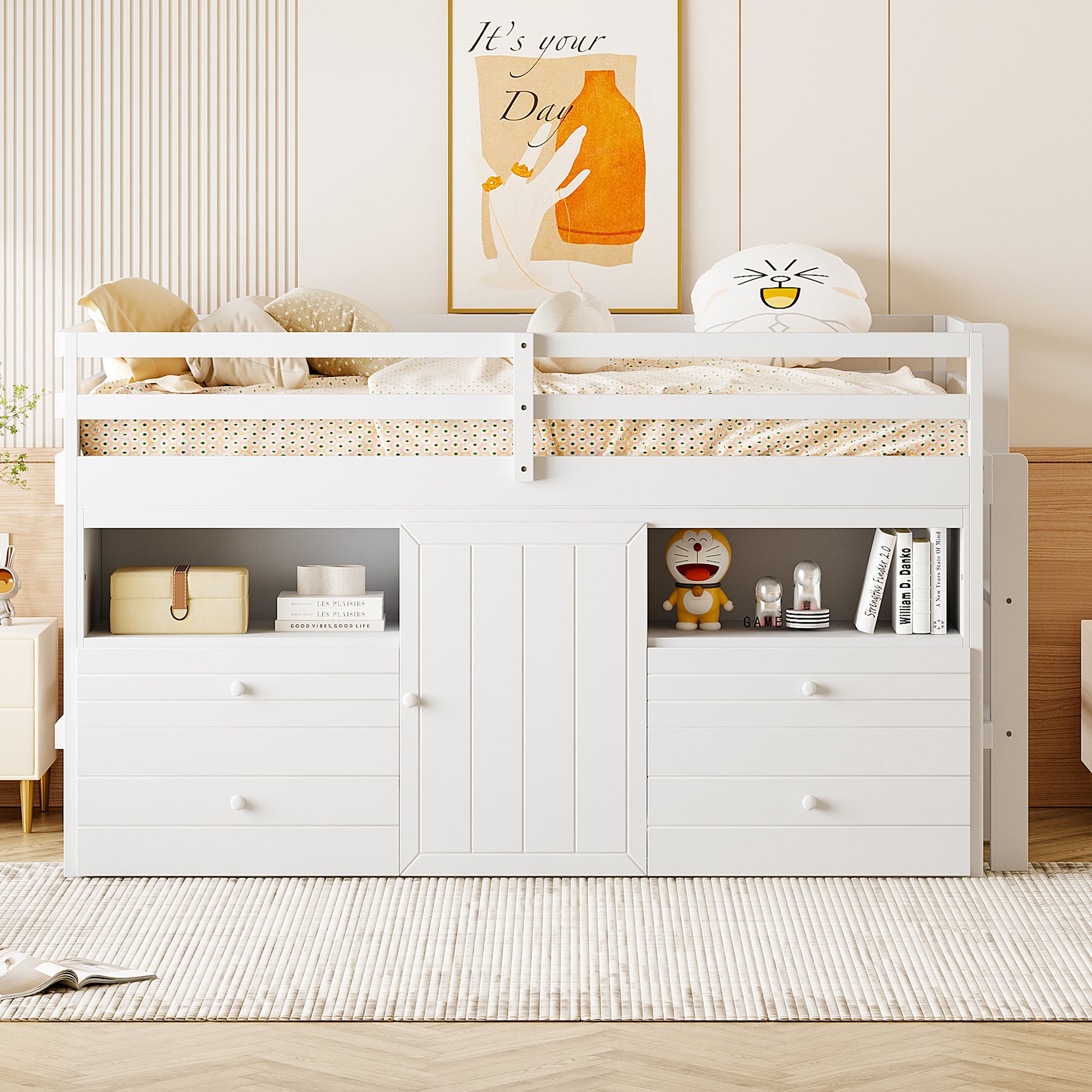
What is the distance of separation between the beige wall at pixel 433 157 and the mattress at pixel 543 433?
758mm

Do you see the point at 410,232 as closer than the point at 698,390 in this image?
No

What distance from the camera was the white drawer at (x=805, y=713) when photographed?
239 cm

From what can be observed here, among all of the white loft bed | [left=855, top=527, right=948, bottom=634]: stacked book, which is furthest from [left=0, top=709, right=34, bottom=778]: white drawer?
[left=855, top=527, right=948, bottom=634]: stacked book

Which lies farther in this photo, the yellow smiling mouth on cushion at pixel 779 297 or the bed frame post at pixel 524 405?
the yellow smiling mouth on cushion at pixel 779 297

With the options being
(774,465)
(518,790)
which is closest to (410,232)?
(774,465)

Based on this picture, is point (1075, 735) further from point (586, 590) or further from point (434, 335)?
point (434, 335)

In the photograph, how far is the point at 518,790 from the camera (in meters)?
2.38

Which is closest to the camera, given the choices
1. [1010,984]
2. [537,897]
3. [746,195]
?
[1010,984]

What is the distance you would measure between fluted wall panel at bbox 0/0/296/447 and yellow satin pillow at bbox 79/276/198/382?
49 centimetres

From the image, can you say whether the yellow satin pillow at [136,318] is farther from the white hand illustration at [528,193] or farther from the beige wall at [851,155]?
the white hand illustration at [528,193]

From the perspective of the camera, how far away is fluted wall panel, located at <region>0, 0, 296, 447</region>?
9.77 feet

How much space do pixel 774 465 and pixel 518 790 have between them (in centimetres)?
88

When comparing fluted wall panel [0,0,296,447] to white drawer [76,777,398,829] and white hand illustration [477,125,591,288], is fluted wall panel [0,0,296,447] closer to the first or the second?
white hand illustration [477,125,591,288]

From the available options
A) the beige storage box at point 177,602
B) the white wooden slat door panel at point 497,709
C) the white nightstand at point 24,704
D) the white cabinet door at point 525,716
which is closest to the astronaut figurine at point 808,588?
the white cabinet door at point 525,716
